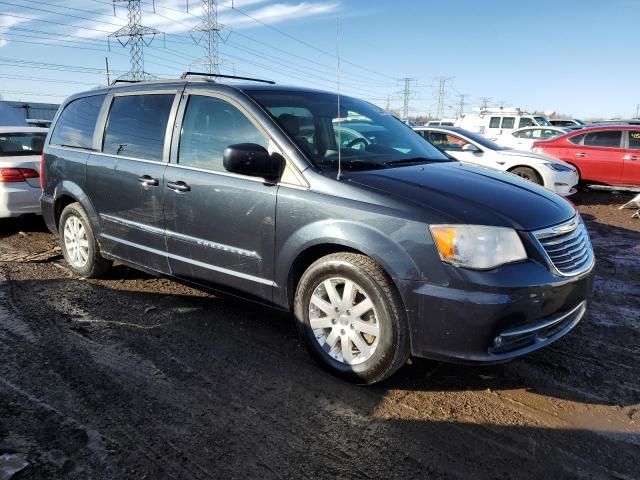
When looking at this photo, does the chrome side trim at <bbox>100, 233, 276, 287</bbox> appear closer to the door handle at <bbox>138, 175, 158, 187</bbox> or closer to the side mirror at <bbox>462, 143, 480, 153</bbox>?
the door handle at <bbox>138, 175, 158, 187</bbox>

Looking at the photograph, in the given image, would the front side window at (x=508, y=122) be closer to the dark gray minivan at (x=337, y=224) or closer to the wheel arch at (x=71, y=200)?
the dark gray minivan at (x=337, y=224)

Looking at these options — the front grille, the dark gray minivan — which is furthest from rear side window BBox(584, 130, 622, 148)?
the front grille

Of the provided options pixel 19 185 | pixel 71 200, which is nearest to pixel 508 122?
pixel 19 185

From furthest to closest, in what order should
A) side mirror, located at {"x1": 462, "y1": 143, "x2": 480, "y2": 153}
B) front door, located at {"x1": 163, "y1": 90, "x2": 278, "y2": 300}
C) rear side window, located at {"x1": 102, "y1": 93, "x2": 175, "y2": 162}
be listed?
1. side mirror, located at {"x1": 462, "y1": 143, "x2": 480, "y2": 153}
2. rear side window, located at {"x1": 102, "y1": 93, "x2": 175, "y2": 162}
3. front door, located at {"x1": 163, "y1": 90, "x2": 278, "y2": 300}

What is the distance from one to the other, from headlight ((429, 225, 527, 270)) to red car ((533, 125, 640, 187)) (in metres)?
10.0

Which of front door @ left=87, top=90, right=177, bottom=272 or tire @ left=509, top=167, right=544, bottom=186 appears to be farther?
tire @ left=509, top=167, right=544, bottom=186

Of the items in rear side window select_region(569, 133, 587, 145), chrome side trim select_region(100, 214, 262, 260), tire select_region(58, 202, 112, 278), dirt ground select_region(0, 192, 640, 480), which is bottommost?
dirt ground select_region(0, 192, 640, 480)

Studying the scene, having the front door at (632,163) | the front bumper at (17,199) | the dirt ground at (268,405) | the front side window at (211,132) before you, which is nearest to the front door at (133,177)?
the front side window at (211,132)

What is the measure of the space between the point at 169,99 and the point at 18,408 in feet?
8.15

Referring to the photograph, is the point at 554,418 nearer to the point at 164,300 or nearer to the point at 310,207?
the point at 310,207

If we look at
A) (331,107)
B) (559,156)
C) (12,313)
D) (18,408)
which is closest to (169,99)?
(331,107)

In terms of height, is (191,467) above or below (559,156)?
below

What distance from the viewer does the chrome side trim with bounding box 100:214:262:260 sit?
11.8 feet

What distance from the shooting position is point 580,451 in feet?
8.48
